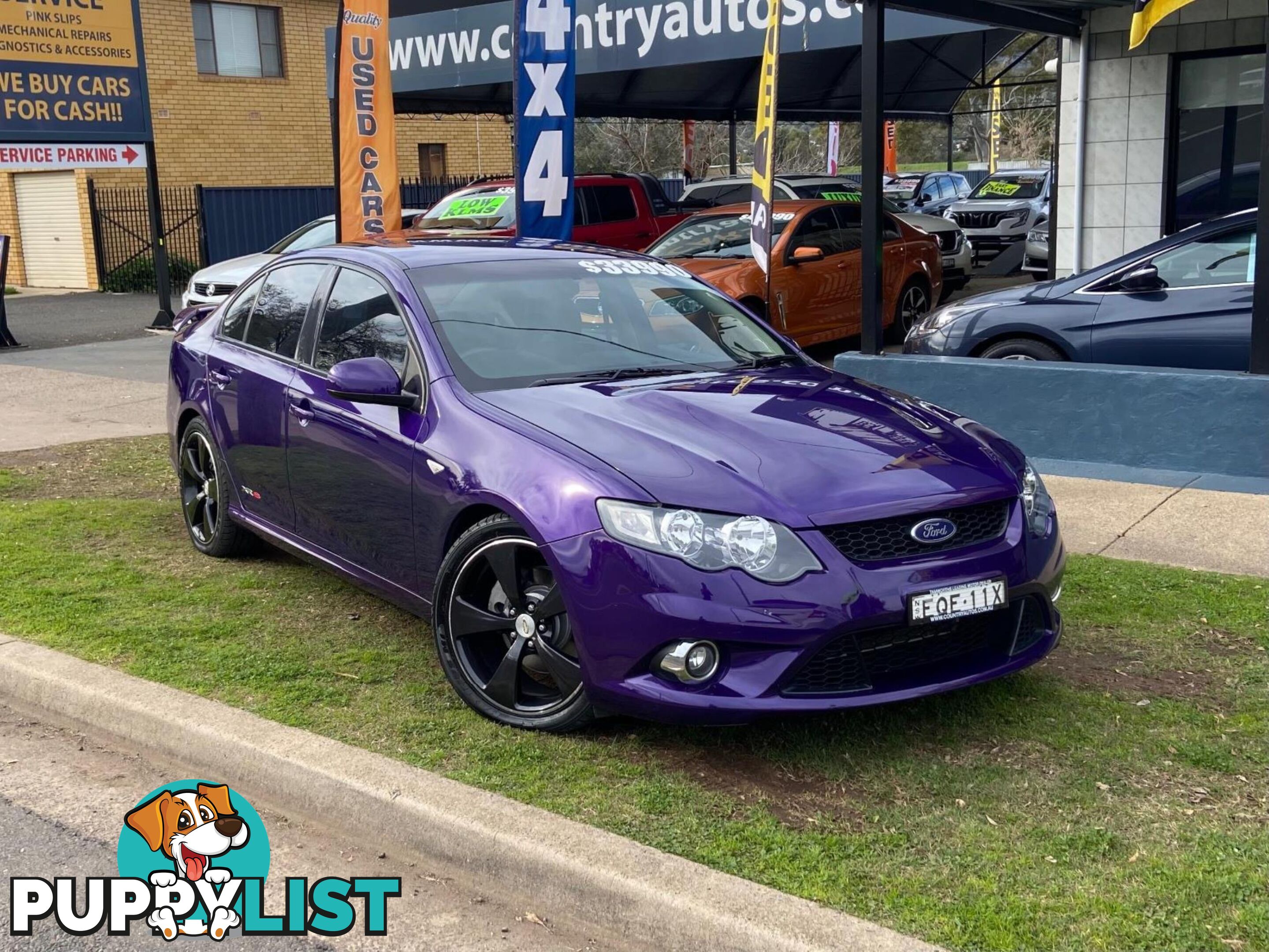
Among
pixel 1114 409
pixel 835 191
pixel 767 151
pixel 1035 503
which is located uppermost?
pixel 767 151

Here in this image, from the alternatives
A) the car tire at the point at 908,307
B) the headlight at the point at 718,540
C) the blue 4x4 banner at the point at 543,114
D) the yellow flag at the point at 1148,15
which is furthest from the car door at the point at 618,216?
the headlight at the point at 718,540

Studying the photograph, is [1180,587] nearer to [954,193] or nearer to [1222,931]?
[1222,931]

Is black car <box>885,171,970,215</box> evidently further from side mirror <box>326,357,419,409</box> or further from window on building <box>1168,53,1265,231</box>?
side mirror <box>326,357,419,409</box>

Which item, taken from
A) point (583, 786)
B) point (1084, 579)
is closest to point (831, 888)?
point (583, 786)

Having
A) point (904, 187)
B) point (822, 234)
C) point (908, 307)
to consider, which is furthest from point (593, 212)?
point (904, 187)

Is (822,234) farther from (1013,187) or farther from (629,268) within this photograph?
(1013,187)

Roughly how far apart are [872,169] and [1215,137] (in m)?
4.81

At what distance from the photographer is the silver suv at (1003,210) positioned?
77.3 ft

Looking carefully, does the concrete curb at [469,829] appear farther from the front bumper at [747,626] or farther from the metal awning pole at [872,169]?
the metal awning pole at [872,169]

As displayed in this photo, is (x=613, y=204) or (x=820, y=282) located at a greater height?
(x=613, y=204)

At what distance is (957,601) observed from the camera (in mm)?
3947

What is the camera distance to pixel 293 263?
20.2 ft

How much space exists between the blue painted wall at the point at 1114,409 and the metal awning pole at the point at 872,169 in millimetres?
454

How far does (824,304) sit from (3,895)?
10.7 metres
